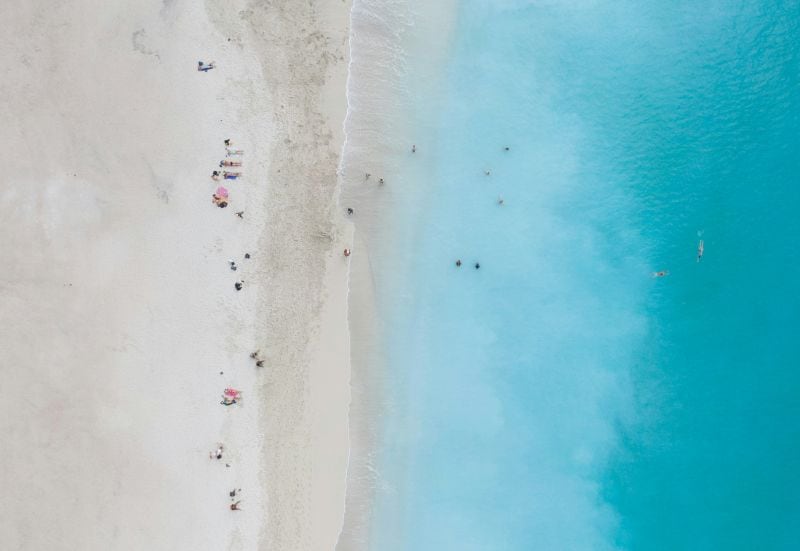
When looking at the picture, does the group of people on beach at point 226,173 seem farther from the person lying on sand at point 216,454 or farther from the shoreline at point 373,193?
the person lying on sand at point 216,454

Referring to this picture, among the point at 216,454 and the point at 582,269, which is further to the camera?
the point at 582,269

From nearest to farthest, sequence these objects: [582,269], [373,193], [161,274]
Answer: [161,274], [373,193], [582,269]

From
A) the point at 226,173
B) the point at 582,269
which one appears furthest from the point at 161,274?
the point at 582,269

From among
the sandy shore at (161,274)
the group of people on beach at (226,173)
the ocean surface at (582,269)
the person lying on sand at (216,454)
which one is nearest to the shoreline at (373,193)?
the ocean surface at (582,269)

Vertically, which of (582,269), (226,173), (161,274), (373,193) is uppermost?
(582,269)

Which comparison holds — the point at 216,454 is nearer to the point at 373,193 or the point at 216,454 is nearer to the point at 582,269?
the point at 373,193

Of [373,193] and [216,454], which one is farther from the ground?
[373,193]

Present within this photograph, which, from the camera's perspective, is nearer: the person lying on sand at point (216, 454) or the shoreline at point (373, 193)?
the person lying on sand at point (216, 454)

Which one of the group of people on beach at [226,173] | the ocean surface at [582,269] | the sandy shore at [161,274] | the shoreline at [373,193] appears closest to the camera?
the sandy shore at [161,274]
